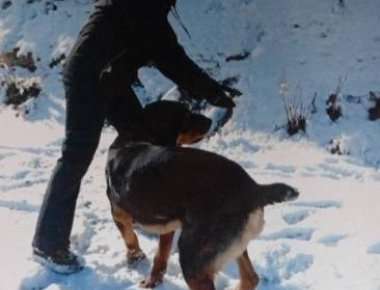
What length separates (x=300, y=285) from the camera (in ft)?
15.2

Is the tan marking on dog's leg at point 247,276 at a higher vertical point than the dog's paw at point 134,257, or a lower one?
higher

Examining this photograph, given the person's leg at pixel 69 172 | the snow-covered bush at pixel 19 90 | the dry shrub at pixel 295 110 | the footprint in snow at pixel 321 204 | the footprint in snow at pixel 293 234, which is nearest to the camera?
the person's leg at pixel 69 172

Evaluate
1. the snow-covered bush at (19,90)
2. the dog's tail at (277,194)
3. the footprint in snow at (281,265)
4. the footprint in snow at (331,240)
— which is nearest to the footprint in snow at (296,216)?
the footprint in snow at (331,240)

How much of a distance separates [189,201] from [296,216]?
58.2 inches

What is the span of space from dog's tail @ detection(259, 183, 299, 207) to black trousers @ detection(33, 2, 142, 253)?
1278 millimetres

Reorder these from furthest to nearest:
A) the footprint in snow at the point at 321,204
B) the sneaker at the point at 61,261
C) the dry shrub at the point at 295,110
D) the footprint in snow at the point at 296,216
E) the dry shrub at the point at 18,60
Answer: the dry shrub at the point at 18,60
the dry shrub at the point at 295,110
the footprint in snow at the point at 321,204
the footprint in snow at the point at 296,216
the sneaker at the point at 61,261

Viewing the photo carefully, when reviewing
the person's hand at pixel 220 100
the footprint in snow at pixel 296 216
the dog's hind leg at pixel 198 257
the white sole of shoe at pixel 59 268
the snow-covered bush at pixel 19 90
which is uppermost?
the person's hand at pixel 220 100

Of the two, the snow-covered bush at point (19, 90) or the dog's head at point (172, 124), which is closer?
the dog's head at point (172, 124)

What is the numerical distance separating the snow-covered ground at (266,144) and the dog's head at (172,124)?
2.50 feet

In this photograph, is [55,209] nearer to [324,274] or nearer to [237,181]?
[237,181]

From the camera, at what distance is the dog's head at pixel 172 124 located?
5082 mm

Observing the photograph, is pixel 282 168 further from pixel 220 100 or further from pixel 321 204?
pixel 220 100

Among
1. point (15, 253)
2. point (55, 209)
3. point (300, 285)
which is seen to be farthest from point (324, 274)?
point (15, 253)

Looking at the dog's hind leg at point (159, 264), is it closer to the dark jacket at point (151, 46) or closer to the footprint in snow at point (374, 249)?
the dark jacket at point (151, 46)
